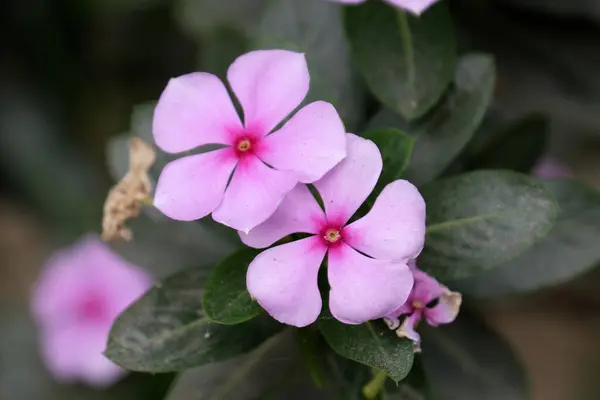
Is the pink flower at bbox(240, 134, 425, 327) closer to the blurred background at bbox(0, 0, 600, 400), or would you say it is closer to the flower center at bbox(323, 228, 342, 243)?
the flower center at bbox(323, 228, 342, 243)

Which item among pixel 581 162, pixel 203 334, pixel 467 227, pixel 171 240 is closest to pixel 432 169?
pixel 467 227

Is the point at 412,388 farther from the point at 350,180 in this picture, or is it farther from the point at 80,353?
the point at 80,353

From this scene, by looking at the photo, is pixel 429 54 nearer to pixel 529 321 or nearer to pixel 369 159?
pixel 369 159

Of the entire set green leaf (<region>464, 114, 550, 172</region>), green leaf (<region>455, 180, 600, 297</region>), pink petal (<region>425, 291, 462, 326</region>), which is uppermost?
pink petal (<region>425, 291, 462, 326</region>)

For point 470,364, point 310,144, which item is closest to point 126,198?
point 310,144

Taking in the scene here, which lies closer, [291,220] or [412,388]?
[291,220]

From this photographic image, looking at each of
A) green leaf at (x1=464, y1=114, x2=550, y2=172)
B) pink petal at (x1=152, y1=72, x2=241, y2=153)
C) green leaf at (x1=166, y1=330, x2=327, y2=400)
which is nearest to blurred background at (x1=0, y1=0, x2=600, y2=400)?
green leaf at (x1=464, y1=114, x2=550, y2=172)

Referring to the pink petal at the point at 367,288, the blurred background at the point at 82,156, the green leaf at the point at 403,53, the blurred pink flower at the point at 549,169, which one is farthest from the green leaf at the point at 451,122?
the blurred background at the point at 82,156
